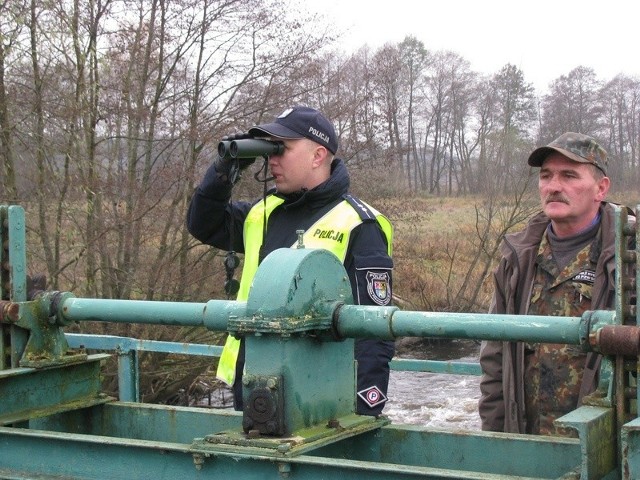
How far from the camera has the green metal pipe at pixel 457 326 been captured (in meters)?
2.36

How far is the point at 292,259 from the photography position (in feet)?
8.43

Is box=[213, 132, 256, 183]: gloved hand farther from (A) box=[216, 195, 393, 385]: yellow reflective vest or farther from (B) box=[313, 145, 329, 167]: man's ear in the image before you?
(B) box=[313, 145, 329, 167]: man's ear

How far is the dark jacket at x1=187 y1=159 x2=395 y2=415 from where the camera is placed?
10.7 feet

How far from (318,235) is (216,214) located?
1.76ft

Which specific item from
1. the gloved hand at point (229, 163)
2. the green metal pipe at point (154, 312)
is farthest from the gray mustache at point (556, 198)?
the green metal pipe at point (154, 312)

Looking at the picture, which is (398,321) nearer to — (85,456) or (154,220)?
(85,456)

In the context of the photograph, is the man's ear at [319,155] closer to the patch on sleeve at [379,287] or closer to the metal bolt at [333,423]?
the patch on sleeve at [379,287]

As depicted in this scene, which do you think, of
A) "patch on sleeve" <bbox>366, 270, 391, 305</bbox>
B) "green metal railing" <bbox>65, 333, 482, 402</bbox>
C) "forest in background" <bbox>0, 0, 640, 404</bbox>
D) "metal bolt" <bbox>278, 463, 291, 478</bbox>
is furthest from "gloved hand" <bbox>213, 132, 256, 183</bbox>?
"forest in background" <bbox>0, 0, 640, 404</bbox>

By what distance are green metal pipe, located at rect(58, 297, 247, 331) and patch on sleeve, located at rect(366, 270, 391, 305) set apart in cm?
58

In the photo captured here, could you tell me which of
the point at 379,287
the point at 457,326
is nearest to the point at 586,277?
the point at 379,287

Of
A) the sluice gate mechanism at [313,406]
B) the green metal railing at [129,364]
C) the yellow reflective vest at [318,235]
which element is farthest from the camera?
the green metal railing at [129,364]

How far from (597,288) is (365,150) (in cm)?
1012

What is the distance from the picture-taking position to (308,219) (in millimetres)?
3564

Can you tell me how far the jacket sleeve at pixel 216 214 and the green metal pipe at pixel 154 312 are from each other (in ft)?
2.28
